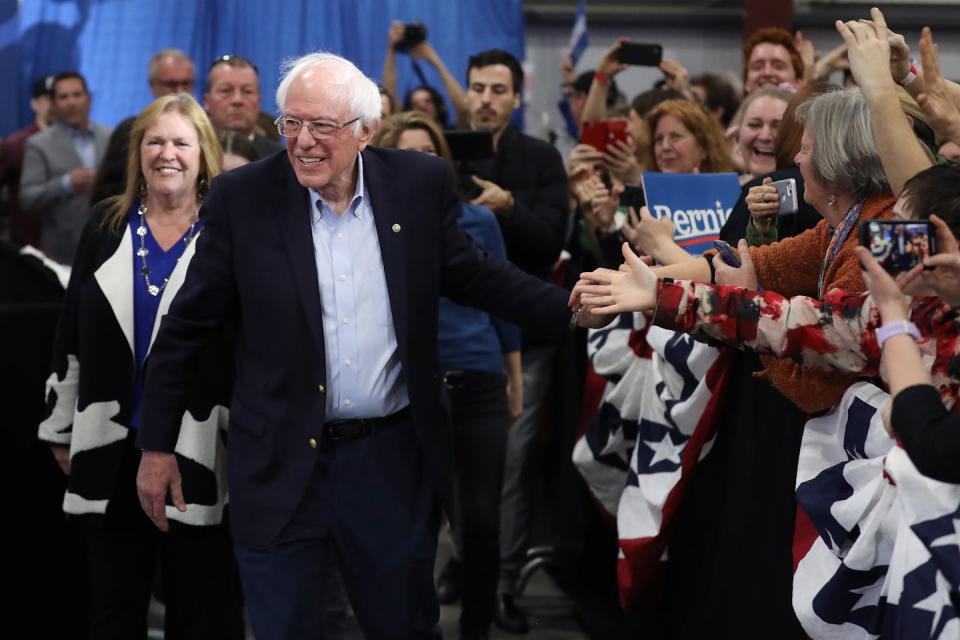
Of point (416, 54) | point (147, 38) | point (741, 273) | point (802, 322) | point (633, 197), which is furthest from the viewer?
point (147, 38)

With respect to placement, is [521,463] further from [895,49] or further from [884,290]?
[884,290]

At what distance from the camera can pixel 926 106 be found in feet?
9.62

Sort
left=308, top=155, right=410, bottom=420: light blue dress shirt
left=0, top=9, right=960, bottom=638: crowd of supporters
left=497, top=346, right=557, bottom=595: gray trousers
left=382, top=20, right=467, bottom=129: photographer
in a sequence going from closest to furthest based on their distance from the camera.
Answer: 1. left=0, top=9, right=960, bottom=638: crowd of supporters
2. left=308, top=155, right=410, bottom=420: light blue dress shirt
3. left=497, top=346, right=557, bottom=595: gray trousers
4. left=382, top=20, right=467, bottom=129: photographer

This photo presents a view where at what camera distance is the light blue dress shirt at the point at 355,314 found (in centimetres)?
303

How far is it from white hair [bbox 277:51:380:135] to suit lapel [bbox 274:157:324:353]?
196 millimetres

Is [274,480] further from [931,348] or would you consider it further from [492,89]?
[492,89]

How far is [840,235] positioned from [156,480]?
1.66 m

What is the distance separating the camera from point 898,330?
214cm

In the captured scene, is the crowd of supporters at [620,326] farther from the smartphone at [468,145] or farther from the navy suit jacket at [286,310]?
the navy suit jacket at [286,310]

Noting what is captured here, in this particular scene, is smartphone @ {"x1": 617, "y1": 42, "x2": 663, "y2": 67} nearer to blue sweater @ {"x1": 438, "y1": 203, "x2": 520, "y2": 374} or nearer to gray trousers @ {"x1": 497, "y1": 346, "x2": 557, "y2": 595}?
gray trousers @ {"x1": 497, "y1": 346, "x2": 557, "y2": 595}

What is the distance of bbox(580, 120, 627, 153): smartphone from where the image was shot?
5.02 meters

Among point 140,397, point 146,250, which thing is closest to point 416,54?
point 146,250

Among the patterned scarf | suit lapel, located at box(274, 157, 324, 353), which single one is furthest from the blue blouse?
the patterned scarf

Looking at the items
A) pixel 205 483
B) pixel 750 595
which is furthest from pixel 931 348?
pixel 205 483
